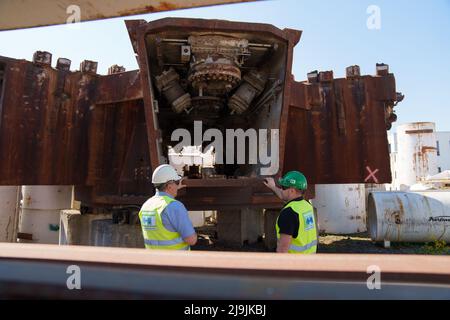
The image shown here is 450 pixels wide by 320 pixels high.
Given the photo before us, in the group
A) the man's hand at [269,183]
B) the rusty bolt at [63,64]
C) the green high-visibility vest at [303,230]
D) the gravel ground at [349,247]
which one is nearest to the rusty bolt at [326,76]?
the man's hand at [269,183]

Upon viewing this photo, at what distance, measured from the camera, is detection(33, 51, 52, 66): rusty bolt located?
5348mm

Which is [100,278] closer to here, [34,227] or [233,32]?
[233,32]

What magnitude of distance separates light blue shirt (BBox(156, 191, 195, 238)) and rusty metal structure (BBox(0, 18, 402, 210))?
1.56m

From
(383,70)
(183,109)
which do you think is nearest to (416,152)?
(383,70)

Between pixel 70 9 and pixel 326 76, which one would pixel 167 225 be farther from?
pixel 326 76

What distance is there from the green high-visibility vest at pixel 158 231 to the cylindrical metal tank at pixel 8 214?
6.81 metres

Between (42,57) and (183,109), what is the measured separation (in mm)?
2463

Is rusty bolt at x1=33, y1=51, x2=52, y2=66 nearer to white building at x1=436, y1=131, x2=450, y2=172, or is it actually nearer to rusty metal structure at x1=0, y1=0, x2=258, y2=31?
rusty metal structure at x1=0, y1=0, x2=258, y2=31

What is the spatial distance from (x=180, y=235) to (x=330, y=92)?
4488 millimetres

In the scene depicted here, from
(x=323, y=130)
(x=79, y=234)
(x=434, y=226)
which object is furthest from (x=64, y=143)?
(x=434, y=226)

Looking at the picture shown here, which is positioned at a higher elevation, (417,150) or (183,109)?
(417,150)

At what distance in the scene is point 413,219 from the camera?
27.4 feet

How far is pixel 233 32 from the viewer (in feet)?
14.9

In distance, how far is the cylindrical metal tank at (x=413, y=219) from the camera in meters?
8.30
